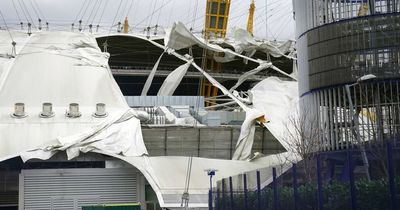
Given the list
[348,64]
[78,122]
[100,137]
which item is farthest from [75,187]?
[348,64]

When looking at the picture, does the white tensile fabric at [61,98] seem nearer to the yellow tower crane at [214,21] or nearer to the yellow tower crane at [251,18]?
the yellow tower crane at [214,21]

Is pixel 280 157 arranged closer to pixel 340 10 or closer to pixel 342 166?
pixel 340 10

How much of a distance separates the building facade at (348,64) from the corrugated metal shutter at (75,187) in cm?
1191

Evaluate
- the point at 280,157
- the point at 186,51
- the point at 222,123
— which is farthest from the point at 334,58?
the point at 186,51

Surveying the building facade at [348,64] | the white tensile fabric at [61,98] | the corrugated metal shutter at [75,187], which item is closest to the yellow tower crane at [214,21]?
the white tensile fabric at [61,98]

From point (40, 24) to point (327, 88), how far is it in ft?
131

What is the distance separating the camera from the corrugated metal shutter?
4372cm

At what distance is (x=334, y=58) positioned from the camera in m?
38.6

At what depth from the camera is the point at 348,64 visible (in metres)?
37.8

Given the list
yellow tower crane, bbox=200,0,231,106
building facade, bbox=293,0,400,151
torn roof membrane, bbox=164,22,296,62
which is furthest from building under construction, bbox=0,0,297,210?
yellow tower crane, bbox=200,0,231,106

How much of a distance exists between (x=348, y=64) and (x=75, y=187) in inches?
688

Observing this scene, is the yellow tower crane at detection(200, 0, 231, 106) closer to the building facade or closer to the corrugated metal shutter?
the corrugated metal shutter

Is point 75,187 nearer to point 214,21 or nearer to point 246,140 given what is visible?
point 246,140

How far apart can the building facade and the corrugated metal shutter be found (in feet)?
39.1
